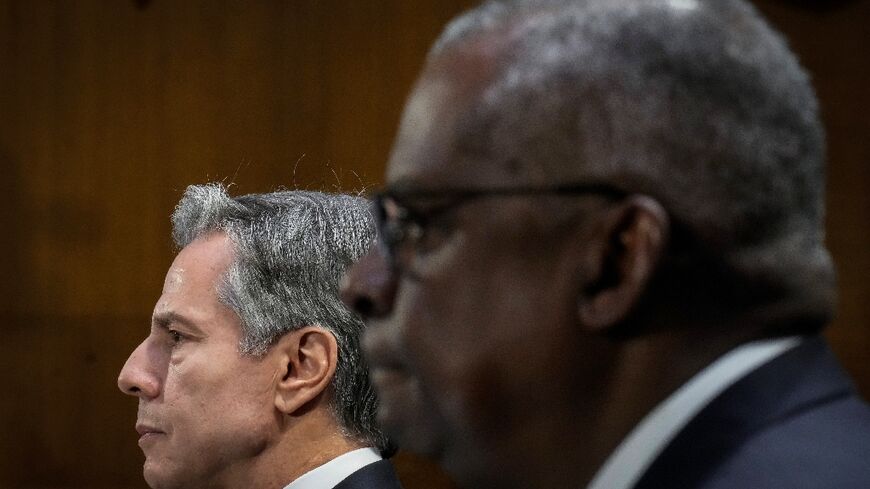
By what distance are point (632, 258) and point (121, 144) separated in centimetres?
305

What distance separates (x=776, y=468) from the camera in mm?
946

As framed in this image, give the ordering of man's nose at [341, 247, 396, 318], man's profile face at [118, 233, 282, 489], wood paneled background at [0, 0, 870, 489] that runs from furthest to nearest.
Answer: wood paneled background at [0, 0, 870, 489] < man's profile face at [118, 233, 282, 489] < man's nose at [341, 247, 396, 318]

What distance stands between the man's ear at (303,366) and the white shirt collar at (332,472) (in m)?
0.12

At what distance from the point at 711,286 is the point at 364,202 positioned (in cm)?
154

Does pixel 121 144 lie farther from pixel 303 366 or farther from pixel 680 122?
pixel 680 122

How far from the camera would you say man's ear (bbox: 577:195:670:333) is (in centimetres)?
96

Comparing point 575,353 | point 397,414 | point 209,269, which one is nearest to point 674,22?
point 575,353

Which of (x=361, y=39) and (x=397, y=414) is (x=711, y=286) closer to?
(x=397, y=414)

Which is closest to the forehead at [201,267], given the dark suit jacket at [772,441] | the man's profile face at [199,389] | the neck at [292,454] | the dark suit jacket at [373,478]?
the man's profile face at [199,389]

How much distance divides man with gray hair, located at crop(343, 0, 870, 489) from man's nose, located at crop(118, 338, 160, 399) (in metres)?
1.33

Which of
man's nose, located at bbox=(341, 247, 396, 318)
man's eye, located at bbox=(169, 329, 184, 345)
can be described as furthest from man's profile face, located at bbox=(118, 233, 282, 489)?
man's nose, located at bbox=(341, 247, 396, 318)

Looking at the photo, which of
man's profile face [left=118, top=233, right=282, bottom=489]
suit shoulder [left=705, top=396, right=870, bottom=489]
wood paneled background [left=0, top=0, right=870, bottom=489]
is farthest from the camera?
wood paneled background [left=0, top=0, right=870, bottom=489]

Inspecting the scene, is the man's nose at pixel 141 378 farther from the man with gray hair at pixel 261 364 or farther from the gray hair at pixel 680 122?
the gray hair at pixel 680 122

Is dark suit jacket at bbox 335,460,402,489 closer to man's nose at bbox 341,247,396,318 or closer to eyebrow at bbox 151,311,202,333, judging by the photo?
eyebrow at bbox 151,311,202,333
